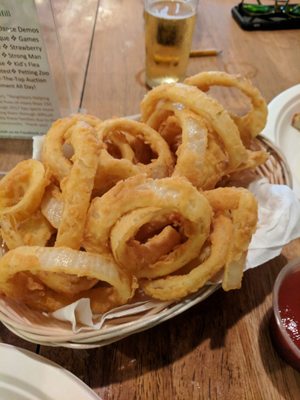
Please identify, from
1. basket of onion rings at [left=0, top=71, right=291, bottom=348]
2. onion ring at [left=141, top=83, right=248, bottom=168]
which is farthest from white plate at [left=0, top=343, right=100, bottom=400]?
onion ring at [left=141, top=83, right=248, bottom=168]

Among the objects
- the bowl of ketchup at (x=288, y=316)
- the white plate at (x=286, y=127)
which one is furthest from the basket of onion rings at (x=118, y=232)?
the white plate at (x=286, y=127)

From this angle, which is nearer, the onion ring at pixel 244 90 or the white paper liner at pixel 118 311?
the white paper liner at pixel 118 311

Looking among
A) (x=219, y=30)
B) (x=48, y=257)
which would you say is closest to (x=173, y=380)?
(x=48, y=257)

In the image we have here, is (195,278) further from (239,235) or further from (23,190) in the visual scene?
(23,190)

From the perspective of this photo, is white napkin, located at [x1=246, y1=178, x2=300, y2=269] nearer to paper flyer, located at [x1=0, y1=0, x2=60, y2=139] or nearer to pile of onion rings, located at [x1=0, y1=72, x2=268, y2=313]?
pile of onion rings, located at [x1=0, y1=72, x2=268, y2=313]

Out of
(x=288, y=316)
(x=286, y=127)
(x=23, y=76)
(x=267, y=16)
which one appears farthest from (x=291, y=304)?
(x=267, y=16)

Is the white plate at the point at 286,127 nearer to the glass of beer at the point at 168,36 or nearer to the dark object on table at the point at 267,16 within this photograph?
the glass of beer at the point at 168,36
